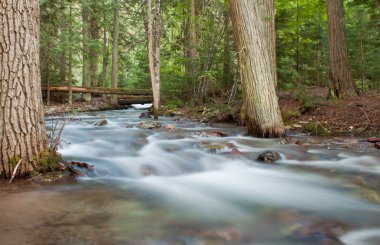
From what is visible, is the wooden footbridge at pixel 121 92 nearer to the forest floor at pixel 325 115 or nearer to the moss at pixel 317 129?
the forest floor at pixel 325 115

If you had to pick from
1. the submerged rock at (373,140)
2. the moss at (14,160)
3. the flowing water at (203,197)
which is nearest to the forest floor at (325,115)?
the submerged rock at (373,140)

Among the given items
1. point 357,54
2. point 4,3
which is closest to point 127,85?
point 357,54

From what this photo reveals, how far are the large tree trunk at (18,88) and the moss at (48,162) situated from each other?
107mm

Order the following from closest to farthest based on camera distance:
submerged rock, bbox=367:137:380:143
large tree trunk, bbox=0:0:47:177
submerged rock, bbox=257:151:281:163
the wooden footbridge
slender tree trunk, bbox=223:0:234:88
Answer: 1. large tree trunk, bbox=0:0:47:177
2. submerged rock, bbox=257:151:281:163
3. submerged rock, bbox=367:137:380:143
4. slender tree trunk, bbox=223:0:234:88
5. the wooden footbridge

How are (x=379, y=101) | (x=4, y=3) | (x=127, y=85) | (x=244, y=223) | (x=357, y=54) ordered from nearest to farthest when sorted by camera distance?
(x=244, y=223) < (x=4, y=3) < (x=379, y=101) < (x=357, y=54) < (x=127, y=85)

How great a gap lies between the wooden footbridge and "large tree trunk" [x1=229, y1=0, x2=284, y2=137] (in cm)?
979

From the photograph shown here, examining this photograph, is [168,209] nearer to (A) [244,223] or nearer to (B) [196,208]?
(B) [196,208]

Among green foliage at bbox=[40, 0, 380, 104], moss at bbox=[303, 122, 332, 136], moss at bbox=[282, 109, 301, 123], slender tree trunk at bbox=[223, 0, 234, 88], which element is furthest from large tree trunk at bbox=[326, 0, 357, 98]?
slender tree trunk at bbox=[223, 0, 234, 88]

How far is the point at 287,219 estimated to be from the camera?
3398mm

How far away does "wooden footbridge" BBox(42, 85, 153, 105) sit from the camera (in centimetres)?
1508

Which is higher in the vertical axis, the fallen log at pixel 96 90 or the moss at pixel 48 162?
the fallen log at pixel 96 90

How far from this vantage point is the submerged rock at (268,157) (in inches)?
230

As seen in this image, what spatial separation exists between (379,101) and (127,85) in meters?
21.6

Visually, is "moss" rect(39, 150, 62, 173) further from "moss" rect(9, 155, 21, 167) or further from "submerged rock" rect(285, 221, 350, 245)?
"submerged rock" rect(285, 221, 350, 245)
